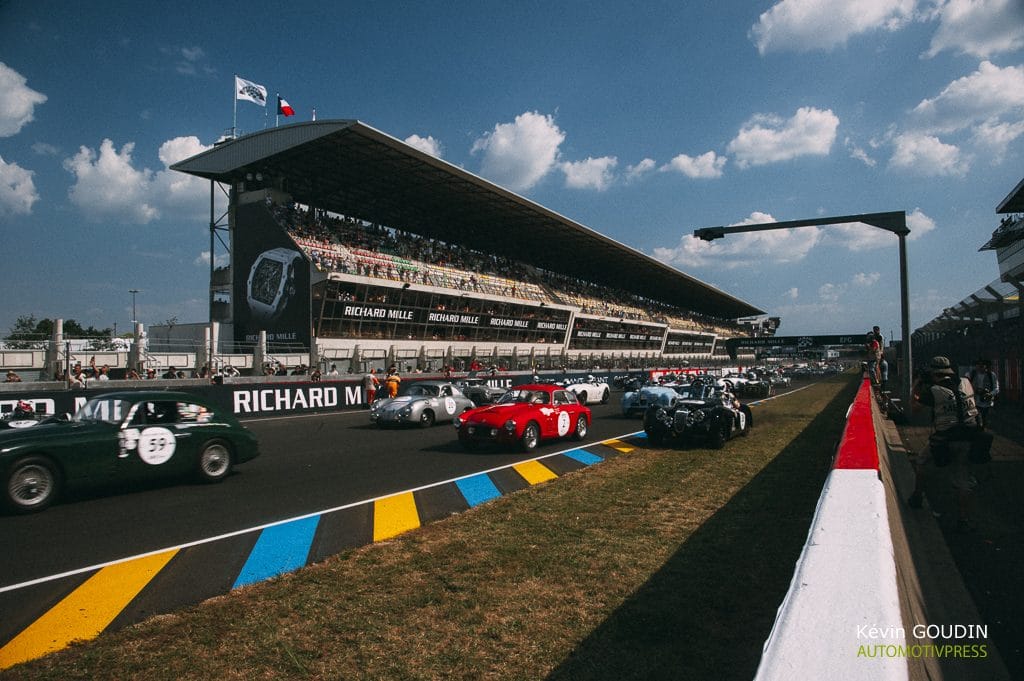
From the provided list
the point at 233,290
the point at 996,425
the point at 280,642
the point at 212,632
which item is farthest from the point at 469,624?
the point at 233,290

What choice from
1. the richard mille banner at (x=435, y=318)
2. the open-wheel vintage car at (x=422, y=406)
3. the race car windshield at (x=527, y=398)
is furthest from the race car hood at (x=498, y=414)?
the richard mille banner at (x=435, y=318)

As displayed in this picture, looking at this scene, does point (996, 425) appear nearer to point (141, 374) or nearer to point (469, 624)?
point (469, 624)

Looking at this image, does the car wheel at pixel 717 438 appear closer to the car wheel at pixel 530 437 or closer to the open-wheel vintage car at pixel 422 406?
the car wheel at pixel 530 437

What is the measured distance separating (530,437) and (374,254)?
3255 centimetres

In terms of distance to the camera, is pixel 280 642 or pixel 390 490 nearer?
pixel 280 642

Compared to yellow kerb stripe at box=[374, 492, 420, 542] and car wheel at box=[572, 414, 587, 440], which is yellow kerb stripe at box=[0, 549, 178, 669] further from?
car wheel at box=[572, 414, 587, 440]

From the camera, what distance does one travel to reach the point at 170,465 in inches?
332

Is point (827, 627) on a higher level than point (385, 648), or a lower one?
higher

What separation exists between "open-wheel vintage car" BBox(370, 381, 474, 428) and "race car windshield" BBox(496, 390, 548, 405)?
3964 mm

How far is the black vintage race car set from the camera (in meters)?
12.2

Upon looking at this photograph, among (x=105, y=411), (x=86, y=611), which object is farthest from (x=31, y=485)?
(x=86, y=611)

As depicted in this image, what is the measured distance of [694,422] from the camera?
12422 mm

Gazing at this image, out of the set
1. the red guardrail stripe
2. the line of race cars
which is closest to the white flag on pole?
the line of race cars

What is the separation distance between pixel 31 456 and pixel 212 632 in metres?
4.88
